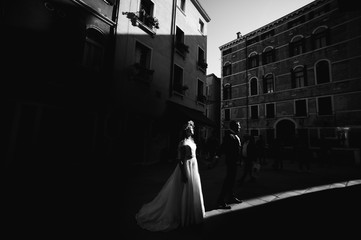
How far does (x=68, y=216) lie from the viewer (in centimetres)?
303

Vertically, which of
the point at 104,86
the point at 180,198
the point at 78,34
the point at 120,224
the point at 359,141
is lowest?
the point at 120,224

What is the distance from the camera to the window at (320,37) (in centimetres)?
1562

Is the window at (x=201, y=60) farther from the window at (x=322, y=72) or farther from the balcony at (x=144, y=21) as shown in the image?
the window at (x=322, y=72)

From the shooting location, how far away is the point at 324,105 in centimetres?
1512

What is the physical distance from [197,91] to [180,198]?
1206 centimetres

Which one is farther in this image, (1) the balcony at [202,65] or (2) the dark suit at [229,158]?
(1) the balcony at [202,65]

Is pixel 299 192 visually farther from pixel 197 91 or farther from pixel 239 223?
pixel 197 91

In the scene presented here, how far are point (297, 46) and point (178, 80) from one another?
585 inches

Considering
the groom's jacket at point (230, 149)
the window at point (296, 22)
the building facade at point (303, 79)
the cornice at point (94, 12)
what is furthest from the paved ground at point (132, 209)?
the window at point (296, 22)

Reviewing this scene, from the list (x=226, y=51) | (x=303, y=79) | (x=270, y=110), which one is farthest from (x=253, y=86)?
(x=226, y=51)

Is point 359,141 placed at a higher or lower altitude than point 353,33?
lower

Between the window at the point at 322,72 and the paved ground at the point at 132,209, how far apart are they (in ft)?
45.9

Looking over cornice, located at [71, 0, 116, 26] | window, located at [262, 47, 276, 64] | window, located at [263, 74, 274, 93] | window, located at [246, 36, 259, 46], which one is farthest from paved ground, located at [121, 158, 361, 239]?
window, located at [246, 36, 259, 46]

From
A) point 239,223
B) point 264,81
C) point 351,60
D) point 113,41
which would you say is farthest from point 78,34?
point 351,60
